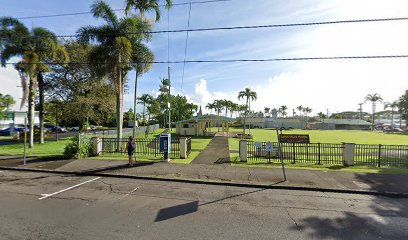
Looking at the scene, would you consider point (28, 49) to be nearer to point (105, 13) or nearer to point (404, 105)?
point (105, 13)

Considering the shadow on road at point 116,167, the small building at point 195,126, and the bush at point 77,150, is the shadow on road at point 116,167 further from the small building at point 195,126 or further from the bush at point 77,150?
the small building at point 195,126

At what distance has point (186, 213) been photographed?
5984mm

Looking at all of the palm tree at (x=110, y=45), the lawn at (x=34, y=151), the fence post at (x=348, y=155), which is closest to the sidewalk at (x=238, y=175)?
the fence post at (x=348, y=155)

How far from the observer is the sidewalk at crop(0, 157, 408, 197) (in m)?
8.62

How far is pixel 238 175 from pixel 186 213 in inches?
176

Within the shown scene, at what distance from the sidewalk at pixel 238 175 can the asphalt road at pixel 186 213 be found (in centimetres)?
72

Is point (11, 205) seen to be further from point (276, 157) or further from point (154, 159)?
point (276, 157)

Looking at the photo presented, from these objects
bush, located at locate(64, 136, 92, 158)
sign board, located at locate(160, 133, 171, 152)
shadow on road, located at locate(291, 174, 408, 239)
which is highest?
sign board, located at locate(160, 133, 171, 152)

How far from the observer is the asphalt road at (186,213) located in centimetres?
491

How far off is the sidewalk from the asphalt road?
2.36 feet

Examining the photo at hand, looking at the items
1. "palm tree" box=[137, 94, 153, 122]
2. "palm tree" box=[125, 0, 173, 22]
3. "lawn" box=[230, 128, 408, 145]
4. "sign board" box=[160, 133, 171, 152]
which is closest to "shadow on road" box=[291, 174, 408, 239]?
"sign board" box=[160, 133, 171, 152]

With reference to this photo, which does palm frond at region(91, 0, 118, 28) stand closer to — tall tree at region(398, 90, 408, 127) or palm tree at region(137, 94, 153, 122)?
palm tree at region(137, 94, 153, 122)

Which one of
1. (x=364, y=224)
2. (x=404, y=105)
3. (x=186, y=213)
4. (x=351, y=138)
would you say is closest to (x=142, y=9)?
(x=186, y=213)

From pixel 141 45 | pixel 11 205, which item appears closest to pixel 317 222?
pixel 11 205
